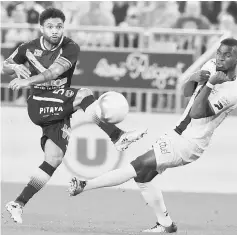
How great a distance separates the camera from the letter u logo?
15.3 m

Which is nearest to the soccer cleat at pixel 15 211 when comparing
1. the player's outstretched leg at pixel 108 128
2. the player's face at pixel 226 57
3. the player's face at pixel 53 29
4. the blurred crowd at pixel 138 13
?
the player's outstretched leg at pixel 108 128

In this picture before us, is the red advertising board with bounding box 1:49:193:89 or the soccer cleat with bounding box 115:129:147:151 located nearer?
the soccer cleat with bounding box 115:129:147:151

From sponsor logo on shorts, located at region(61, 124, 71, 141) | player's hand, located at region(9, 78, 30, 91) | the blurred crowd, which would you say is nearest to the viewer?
player's hand, located at region(9, 78, 30, 91)

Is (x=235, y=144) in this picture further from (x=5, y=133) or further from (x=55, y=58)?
(x=55, y=58)

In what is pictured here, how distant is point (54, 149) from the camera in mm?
10977

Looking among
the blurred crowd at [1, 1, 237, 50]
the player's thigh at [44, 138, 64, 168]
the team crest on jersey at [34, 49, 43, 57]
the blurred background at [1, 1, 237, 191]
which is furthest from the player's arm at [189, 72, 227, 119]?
the blurred crowd at [1, 1, 237, 50]

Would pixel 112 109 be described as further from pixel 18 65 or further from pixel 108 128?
pixel 18 65

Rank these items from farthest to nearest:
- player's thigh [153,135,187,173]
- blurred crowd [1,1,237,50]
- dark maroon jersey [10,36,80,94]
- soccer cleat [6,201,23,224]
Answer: blurred crowd [1,1,237,50]
dark maroon jersey [10,36,80,94]
soccer cleat [6,201,23,224]
player's thigh [153,135,187,173]

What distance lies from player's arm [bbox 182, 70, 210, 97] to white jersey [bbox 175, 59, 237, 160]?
5 centimetres

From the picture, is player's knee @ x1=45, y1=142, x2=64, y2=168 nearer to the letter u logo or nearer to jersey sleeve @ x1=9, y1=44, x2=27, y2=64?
jersey sleeve @ x1=9, y1=44, x2=27, y2=64

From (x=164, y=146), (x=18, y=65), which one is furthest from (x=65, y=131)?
(x=164, y=146)

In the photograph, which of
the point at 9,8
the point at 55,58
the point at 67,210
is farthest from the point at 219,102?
the point at 9,8

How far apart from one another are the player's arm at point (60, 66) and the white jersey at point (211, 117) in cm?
→ 145

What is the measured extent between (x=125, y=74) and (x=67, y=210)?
4593 mm
